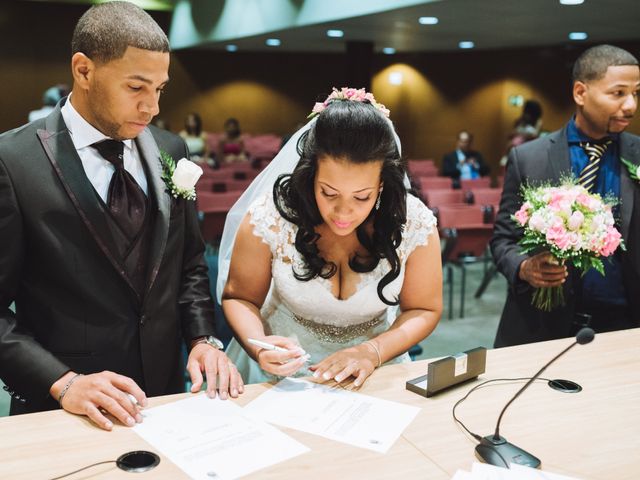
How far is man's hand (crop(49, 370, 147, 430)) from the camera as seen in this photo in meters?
1.81

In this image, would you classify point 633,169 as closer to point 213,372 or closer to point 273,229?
point 273,229

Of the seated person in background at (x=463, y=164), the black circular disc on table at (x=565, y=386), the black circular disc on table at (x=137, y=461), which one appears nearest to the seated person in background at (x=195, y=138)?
the seated person in background at (x=463, y=164)

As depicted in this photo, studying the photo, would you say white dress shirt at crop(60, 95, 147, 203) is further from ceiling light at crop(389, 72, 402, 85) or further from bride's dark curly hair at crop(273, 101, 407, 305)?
ceiling light at crop(389, 72, 402, 85)

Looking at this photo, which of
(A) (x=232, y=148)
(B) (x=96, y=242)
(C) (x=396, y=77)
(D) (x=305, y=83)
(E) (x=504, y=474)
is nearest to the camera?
(E) (x=504, y=474)

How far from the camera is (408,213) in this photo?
2.59 metres

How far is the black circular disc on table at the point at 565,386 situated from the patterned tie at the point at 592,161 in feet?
4.14

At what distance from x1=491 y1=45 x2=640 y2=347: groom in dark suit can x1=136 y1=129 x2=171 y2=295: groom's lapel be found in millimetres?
1657

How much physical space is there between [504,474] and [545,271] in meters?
1.41

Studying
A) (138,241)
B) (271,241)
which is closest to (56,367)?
(138,241)

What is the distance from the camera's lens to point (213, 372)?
83.1 inches

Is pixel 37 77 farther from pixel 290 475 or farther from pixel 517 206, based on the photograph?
pixel 290 475

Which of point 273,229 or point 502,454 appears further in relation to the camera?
point 273,229

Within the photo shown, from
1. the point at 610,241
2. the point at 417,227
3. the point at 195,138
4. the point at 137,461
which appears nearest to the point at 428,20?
the point at 195,138

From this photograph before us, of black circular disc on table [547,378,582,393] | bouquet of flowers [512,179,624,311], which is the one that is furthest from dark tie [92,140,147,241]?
bouquet of flowers [512,179,624,311]
